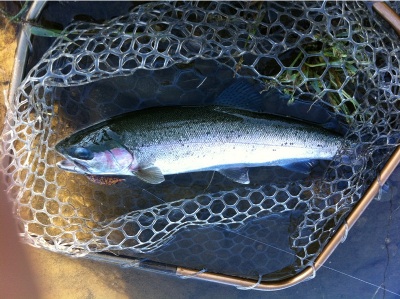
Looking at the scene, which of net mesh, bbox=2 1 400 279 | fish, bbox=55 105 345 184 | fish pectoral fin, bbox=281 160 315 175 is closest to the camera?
net mesh, bbox=2 1 400 279

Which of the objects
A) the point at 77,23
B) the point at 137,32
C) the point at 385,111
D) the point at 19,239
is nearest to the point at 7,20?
the point at 77,23

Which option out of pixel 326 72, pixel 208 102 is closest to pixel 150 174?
pixel 208 102

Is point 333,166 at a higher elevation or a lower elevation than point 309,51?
lower

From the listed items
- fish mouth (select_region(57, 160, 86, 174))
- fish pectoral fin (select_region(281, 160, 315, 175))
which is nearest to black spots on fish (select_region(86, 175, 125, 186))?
fish mouth (select_region(57, 160, 86, 174))

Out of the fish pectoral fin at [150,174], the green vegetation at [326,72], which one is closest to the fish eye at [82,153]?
the fish pectoral fin at [150,174]

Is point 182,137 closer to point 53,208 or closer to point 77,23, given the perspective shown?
point 77,23

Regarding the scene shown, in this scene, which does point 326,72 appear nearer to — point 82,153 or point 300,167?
point 300,167

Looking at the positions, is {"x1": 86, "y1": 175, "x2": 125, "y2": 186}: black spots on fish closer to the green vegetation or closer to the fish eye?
the fish eye
